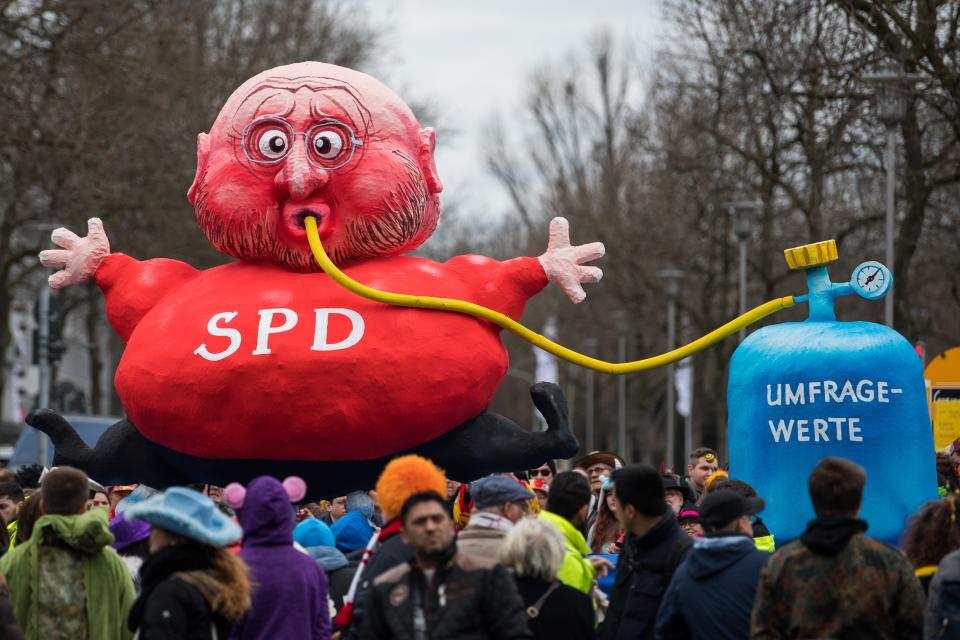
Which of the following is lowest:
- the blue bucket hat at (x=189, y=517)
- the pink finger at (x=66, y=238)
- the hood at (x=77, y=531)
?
the hood at (x=77, y=531)

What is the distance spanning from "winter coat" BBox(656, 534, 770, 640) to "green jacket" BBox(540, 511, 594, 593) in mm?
528

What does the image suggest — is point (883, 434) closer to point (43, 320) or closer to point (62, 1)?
point (62, 1)

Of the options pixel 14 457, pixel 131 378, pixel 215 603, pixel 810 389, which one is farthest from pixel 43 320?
pixel 215 603

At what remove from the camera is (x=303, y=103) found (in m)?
10.2

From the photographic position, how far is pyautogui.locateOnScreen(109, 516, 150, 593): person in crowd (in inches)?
302

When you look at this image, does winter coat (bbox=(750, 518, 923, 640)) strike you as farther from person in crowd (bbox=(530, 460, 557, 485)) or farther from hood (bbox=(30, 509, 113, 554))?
person in crowd (bbox=(530, 460, 557, 485))

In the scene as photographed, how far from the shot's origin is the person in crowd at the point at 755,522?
26.8ft

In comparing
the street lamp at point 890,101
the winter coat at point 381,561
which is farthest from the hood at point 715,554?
the street lamp at point 890,101

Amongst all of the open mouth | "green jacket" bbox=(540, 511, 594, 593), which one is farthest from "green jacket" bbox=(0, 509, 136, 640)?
the open mouth

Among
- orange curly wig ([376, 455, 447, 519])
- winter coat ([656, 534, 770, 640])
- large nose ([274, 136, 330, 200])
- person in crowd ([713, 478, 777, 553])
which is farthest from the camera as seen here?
large nose ([274, 136, 330, 200])

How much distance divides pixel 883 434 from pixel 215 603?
14.5 feet

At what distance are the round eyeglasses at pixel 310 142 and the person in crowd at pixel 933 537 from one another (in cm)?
463

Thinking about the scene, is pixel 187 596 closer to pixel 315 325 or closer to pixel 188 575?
pixel 188 575

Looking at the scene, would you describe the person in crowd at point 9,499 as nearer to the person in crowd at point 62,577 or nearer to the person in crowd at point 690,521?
the person in crowd at point 62,577
